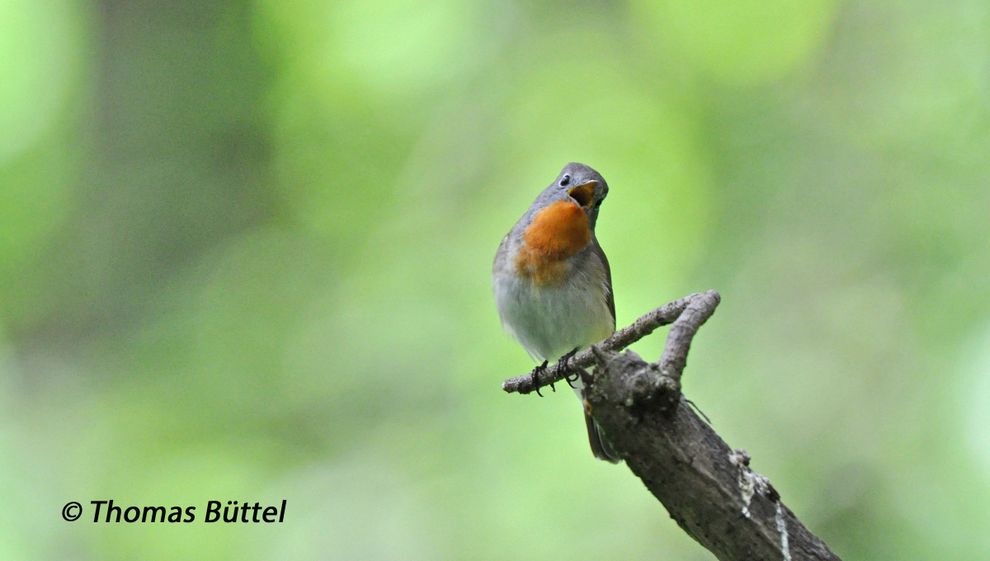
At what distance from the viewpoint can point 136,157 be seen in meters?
9.49

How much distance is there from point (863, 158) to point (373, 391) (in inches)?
173

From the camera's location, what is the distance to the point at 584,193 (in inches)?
220

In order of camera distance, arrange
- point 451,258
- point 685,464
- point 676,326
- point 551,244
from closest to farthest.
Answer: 1. point 685,464
2. point 676,326
3. point 551,244
4. point 451,258

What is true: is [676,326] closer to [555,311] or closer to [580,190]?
[555,311]

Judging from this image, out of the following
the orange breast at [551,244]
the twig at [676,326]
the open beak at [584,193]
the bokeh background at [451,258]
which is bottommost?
the twig at [676,326]

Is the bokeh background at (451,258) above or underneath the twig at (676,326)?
above

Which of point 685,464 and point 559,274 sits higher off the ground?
point 559,274

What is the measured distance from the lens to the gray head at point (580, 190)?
5586 millimetres

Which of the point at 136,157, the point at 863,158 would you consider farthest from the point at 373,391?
the point at 863,158

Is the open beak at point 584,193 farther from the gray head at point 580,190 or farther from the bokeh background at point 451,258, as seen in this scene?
the bokeh background at point 451,258
